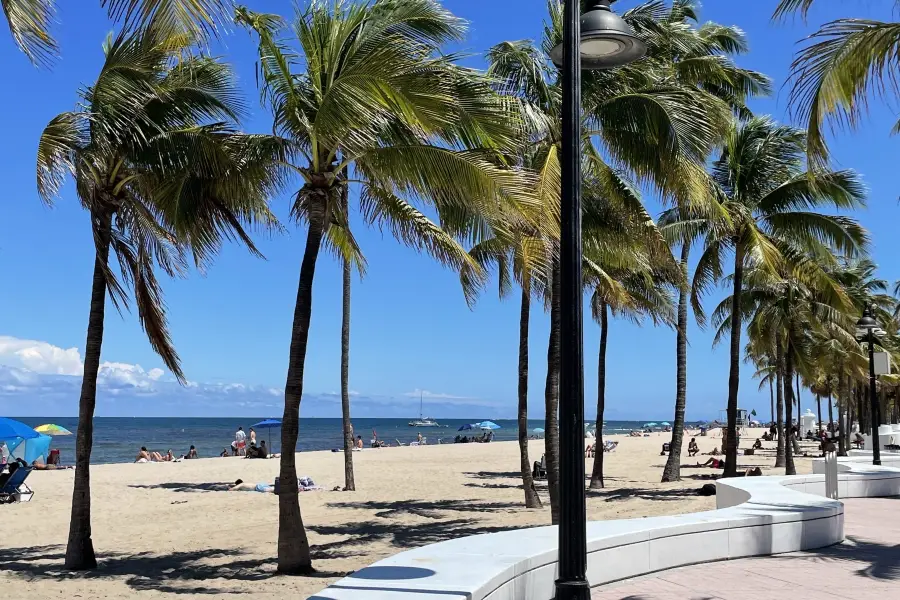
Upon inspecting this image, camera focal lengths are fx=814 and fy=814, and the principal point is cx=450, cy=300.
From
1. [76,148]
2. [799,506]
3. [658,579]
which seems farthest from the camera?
[76,148]

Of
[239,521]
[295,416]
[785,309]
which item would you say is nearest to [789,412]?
[785,309]

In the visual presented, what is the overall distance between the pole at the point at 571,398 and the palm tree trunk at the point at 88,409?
312 inches

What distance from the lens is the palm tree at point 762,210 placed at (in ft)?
61.2

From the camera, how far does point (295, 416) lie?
32.9 feet

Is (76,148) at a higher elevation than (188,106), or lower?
lower

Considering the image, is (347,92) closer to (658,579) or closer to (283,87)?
(283,87)

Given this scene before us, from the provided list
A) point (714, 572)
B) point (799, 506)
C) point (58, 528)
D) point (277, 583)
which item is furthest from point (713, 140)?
point (58, 528)

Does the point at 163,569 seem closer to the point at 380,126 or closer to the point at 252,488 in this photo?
the point at 380,126

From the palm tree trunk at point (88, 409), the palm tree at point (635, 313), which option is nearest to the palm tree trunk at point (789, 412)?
the palm tree at point (635, 313)

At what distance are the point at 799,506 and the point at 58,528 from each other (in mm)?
13013

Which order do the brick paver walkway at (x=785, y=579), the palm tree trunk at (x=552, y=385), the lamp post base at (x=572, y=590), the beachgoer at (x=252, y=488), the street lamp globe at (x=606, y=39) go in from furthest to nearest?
the beachgoer at (x=252, y=488), the palm tree trunk at (x=552, y=385), the brick paver walkway at (x=785, y=579), the street lamp globe at (x=606, y=39), the lamp post base at (x=572, y=590)

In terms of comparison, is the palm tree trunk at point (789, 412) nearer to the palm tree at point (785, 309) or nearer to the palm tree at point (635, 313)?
the palm tree at point (785, 309)

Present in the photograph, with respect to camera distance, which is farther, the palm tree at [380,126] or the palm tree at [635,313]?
the palm tree at [635,313]

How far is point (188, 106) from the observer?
36.7ft
